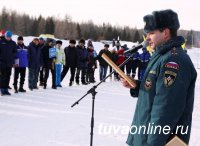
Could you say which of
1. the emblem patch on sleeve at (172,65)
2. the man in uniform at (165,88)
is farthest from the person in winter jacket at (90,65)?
the emblem patch on sleeve at (172,65)

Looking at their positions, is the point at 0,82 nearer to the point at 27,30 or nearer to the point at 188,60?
the point at 188,60

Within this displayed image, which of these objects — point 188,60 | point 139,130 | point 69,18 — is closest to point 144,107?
point 139,130

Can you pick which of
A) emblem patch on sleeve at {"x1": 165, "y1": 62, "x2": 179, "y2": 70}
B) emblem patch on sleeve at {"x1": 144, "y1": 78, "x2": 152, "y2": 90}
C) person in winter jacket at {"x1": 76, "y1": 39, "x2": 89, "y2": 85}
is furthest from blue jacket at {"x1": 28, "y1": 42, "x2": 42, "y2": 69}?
emblem patch on sleeve at {"x1": 165, "y1": 62, "x2": 179, "y2": 70}

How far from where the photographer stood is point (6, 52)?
10719mm

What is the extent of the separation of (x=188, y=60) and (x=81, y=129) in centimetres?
463

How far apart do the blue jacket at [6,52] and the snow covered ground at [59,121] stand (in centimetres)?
91

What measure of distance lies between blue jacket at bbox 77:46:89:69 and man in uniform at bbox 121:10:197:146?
12.8m

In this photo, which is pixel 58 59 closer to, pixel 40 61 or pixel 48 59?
pixel 48 59

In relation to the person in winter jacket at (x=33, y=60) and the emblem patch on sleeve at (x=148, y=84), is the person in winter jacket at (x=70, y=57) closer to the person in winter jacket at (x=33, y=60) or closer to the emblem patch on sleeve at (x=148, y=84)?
the person in winter jacket at (x=33, y=60)

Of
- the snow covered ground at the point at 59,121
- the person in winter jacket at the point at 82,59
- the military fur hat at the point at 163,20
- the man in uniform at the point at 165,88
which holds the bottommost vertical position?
the snow covered ground at the point at 59,121

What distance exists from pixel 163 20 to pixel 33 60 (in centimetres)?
995

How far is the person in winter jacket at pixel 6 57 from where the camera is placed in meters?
10.7

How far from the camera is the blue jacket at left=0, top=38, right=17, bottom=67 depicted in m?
10.7

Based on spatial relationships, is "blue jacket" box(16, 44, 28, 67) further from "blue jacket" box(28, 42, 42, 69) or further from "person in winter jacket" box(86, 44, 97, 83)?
"person in winter jacket" box(86, 44, 97, 83)
